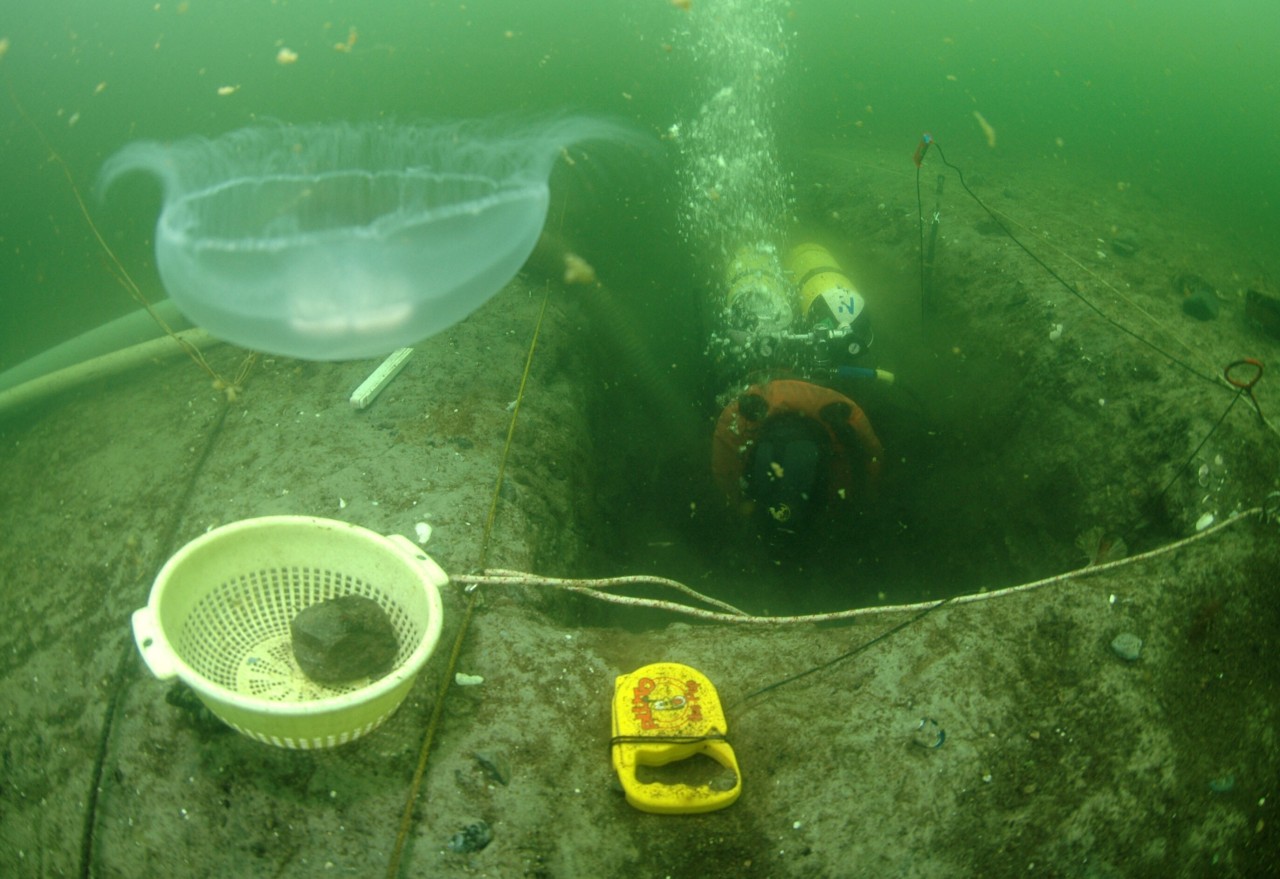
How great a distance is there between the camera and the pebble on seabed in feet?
6.97

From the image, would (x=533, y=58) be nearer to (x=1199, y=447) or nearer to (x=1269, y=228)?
(x=1269, y=228)

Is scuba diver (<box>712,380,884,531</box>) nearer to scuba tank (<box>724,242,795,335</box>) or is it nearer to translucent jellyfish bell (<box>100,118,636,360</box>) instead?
scuba tank (<box>724,242,795,335</box>)

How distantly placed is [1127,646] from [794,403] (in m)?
1.84

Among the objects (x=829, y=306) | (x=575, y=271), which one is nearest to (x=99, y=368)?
(x=575, y=271)

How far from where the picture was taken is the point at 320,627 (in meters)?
1.76

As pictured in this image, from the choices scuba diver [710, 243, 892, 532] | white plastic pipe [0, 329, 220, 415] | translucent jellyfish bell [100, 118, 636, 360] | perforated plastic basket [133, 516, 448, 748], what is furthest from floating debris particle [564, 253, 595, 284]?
perforated plastic basket [133, 516, 448, 748]

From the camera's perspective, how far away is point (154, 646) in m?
1.48

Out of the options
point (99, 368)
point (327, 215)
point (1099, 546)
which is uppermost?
point (327, 215)

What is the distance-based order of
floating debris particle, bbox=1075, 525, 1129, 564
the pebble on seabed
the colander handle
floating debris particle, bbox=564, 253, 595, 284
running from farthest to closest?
floating debris particle, bbox=564, 253, 595, 284 → floating debris particle, bbox=1075, 525, 1129, 564 → the pebble on seabed → the colander handle

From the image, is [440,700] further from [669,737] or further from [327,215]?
[327,215]

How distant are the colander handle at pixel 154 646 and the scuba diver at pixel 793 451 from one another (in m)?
2.51

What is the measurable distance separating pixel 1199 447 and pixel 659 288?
5054mm

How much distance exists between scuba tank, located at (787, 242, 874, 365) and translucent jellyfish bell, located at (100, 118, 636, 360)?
2236 mm

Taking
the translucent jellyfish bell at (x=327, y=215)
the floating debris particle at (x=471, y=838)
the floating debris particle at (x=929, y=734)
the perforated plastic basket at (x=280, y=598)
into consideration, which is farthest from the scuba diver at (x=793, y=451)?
the floating debris particle at (x=471, y=838)
